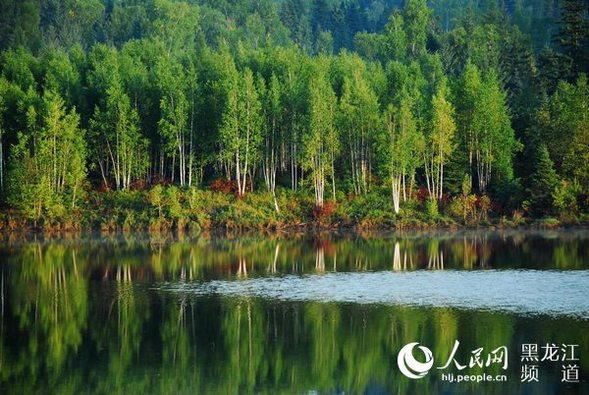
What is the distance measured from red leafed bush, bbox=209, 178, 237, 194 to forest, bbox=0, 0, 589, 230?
0.10 metres

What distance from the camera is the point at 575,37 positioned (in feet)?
285

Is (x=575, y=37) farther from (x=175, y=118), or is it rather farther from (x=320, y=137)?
(x=175, y=118)

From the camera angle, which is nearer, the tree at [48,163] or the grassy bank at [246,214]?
the tree at [48,163]

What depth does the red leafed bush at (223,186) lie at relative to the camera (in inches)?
2899

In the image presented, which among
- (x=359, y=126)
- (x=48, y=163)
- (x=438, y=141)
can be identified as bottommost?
(x=48, y=163)

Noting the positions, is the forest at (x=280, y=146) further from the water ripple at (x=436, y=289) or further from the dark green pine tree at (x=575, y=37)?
the water ripple at (x=436, y=289)

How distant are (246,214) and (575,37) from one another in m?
37.6

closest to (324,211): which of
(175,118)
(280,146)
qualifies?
(280,146)

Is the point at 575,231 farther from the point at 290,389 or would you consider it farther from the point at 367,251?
the point at 290,389

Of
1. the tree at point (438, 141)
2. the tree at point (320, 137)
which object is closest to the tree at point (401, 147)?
the tree at point (438, 141)

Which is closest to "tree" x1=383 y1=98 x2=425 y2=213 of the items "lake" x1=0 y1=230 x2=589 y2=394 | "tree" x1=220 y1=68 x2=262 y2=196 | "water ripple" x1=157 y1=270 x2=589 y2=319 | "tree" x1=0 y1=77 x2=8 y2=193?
"tree" x1=220 y1=68 x2=262 y2=196

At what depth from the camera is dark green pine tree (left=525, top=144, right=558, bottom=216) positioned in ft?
230

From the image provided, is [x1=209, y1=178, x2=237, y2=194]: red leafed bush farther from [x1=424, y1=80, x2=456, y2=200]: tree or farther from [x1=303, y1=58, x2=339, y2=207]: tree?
[x1=424, y1=80, x2=456, y2=200]: tree

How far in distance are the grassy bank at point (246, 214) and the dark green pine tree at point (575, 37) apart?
21732 mm
